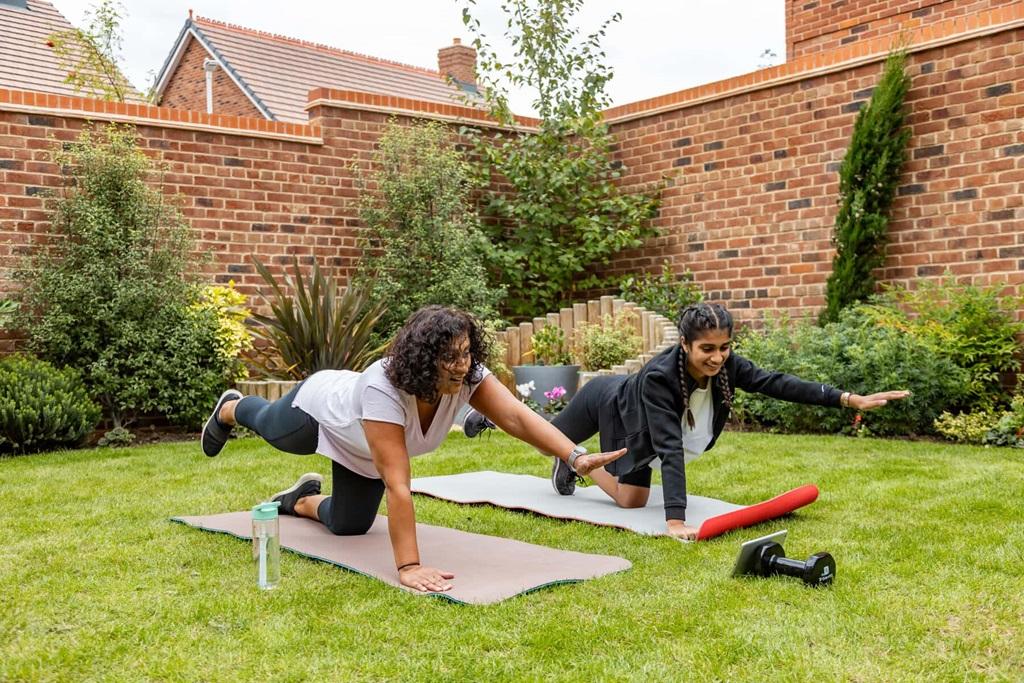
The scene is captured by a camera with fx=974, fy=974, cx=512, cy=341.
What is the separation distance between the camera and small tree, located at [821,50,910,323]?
334 inches

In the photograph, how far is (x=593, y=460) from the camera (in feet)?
11.4

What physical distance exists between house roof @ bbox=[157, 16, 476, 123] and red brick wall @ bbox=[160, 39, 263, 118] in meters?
0.19

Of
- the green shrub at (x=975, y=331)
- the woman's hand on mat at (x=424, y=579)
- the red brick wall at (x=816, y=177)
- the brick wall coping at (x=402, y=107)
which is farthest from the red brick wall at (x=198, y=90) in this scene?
the woman's hand on mat at (x=424, y=579)

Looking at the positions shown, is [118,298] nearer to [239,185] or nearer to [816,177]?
[239,185]

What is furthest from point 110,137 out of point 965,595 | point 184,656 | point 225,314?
point 965,595

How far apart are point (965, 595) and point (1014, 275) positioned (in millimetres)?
5538

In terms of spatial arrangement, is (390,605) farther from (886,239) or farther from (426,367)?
(886,239)

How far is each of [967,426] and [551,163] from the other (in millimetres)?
5057

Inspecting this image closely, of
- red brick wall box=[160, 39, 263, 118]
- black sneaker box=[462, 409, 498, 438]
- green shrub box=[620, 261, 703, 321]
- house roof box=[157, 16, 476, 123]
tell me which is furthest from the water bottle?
red brick wall box=[160, 39, 263, 118]

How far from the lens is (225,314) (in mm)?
8547

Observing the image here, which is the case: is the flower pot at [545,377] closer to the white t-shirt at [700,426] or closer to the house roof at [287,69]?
the white t-shirt at [700,426]

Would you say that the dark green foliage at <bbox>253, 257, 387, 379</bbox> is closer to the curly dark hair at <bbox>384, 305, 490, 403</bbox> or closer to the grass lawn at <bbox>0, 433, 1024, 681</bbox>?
the grass lawn at <bbox>0, 433, 1024, 681</bbox>

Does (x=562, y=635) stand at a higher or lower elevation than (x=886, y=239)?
lower

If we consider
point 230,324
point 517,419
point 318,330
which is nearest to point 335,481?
point 517,419
